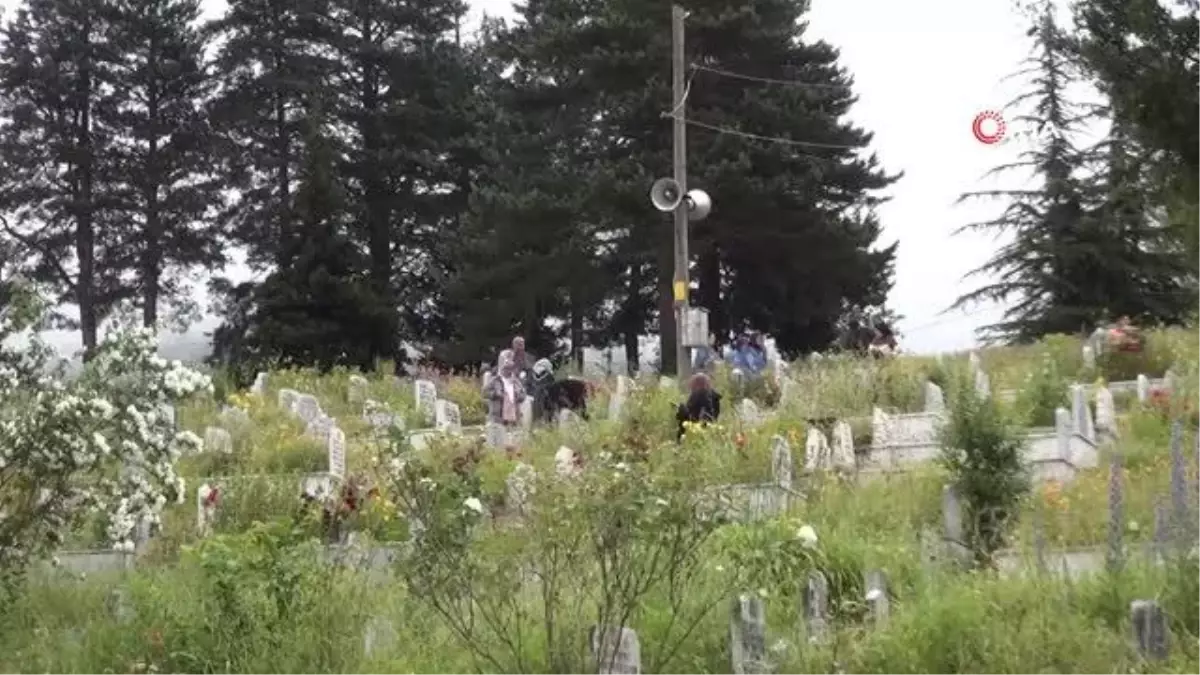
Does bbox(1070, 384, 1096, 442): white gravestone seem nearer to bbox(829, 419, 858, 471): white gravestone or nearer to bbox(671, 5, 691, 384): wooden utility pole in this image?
bbox(829, 419, 858, 471): white gravestone

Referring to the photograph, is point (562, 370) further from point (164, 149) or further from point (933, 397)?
point (164, 149)

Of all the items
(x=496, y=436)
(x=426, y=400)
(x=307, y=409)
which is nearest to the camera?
(x=496, y=436)

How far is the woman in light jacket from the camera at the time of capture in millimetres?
15984

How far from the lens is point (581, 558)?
6.25m

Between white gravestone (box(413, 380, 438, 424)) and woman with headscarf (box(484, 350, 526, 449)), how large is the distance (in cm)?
69

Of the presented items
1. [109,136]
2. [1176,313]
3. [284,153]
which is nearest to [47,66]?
[109,136]

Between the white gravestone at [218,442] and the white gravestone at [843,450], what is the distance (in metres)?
5.49

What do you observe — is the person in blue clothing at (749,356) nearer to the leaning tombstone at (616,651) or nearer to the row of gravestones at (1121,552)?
the row of gravestones at (1121,552)

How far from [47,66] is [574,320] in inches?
644

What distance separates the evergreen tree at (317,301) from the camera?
28.0 metres

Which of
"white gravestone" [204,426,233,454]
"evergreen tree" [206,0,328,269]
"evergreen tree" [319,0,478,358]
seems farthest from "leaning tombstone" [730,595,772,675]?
"evergreen tree" [206,0,328,269]

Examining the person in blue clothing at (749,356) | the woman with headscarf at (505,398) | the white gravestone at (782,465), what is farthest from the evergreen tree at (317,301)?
the white gravestone at (782,465)

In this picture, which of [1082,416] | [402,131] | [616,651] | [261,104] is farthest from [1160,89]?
[261,104]

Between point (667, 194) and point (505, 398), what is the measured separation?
4.85 meters
